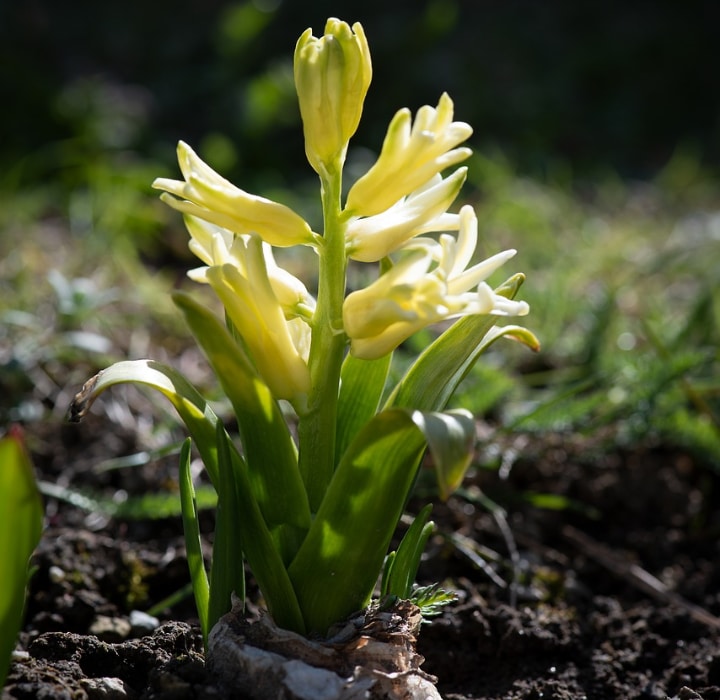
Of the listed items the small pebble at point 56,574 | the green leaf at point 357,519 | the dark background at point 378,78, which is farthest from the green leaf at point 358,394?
the dark background at point 378,78

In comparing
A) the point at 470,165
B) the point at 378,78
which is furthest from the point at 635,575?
the point at 378,78

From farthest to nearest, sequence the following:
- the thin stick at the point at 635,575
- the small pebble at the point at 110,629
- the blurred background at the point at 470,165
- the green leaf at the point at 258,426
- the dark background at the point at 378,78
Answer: the dark background at the point at 378,78 → the blurred background at the point at 470,165 → the thin stick at the point at 635,575 → the small pebble at the point at 110,629 → the green leaf at the point at 258,426

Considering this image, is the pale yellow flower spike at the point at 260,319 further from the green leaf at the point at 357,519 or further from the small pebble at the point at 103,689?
the small pebble at the point at 103,689

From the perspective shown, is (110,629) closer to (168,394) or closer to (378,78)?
(168,394)

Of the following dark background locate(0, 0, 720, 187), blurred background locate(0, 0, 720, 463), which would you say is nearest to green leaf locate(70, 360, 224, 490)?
blurred background locate(0, 0, 720, 463)

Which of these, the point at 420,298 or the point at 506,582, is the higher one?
the point at 420,298

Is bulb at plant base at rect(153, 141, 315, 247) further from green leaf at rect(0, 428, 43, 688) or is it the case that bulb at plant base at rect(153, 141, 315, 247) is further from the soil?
the soil
